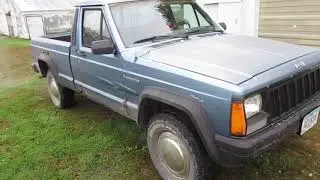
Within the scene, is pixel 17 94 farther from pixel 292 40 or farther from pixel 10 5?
pixel 10 5

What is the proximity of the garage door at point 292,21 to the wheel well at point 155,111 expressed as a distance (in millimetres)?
4786

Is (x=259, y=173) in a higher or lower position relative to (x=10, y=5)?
lower

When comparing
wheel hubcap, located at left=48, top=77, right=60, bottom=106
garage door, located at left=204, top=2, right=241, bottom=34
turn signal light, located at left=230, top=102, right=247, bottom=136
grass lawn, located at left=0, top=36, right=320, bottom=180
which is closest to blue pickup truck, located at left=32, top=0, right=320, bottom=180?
turn signal light, located at left=230, top=102, right=247, bottom=136

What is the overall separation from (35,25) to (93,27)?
17.0 metres

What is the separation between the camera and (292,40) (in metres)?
7.63

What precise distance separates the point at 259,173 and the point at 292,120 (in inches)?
34.8

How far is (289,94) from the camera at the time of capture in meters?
3.28

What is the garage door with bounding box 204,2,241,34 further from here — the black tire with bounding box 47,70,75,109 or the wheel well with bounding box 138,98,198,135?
the wheel well with bounding box 138,98,198,135

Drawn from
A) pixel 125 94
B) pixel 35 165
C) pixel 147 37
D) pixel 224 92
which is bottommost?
pixel 35 165

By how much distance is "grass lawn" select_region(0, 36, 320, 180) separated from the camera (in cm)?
395

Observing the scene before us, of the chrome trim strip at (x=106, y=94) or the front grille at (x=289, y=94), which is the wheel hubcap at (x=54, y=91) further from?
the front grille at (x=289, y=94)

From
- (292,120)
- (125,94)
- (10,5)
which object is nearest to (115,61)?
(125,94)

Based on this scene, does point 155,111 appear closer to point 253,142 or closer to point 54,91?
point 253,142

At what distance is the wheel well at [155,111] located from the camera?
3391 millimetres
